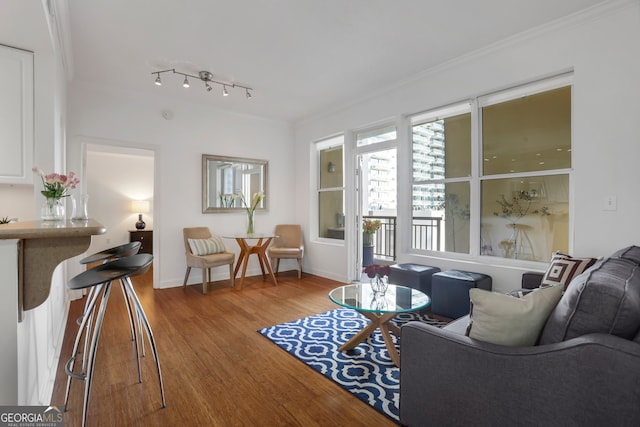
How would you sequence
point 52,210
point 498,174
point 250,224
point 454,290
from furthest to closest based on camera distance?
point 250,224 → point 498,174 → point 454,290 → point 52,210

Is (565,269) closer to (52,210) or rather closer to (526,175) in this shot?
(526,175)

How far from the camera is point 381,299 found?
2.60 m

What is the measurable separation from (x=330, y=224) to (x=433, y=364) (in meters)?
4.22

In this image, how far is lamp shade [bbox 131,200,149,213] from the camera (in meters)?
7.11

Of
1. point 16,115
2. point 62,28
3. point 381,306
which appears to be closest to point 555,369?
point 381,306

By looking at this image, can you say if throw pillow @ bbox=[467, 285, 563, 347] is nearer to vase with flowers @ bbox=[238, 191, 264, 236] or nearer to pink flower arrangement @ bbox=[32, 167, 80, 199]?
pink flower arrangement @ bbox=[32, 167, 80, 199]

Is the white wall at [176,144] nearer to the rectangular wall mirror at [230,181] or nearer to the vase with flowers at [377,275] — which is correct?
the rectangular wall mirror at [230,181]

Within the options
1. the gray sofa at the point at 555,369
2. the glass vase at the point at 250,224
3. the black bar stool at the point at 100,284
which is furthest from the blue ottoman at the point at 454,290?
the glass vase at the point at 250,224

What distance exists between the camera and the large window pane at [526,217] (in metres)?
3.09

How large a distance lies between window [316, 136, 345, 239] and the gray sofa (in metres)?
3.97

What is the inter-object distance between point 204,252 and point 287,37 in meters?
3.03

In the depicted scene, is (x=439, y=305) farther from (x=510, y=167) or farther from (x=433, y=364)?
(x=433, y=364)

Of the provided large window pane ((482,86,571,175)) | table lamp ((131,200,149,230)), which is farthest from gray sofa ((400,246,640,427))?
table lamp ((131,200,149,230))

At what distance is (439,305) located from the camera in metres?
3.38
